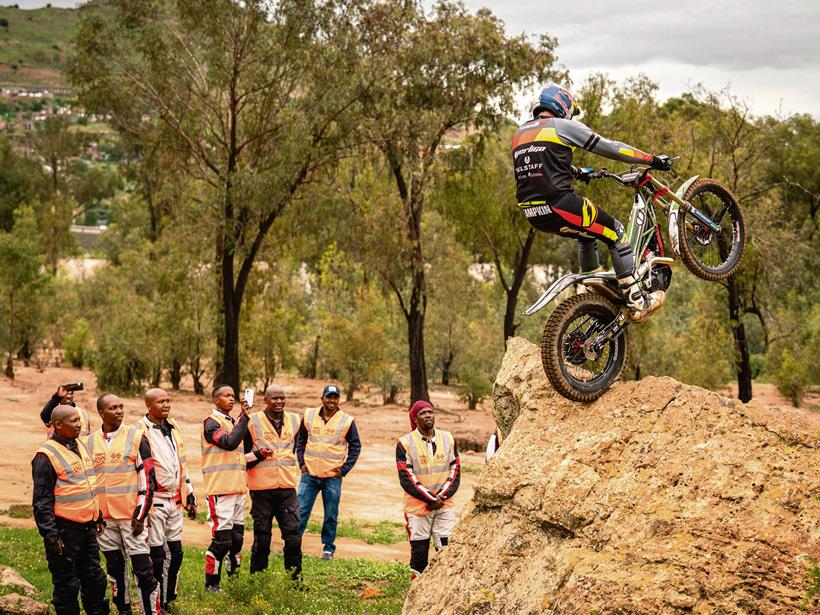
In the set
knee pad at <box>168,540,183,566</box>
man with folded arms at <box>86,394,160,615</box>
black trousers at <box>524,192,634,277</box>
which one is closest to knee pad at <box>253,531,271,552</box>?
knee pad at <box>168,540,183,566</box>

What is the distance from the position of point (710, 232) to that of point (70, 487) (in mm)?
5830

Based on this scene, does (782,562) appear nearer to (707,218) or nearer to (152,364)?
(707,218)

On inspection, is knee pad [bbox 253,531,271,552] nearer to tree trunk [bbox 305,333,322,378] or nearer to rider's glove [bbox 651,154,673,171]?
rider's glove [bbox 651,154,673,171]

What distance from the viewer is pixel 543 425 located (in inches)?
294

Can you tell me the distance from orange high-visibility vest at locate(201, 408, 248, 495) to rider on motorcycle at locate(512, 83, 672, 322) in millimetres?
4299

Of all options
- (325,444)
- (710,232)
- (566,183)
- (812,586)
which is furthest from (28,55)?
(812,586)

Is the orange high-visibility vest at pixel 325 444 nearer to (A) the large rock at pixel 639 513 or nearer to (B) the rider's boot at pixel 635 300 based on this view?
(A) the large rock at pixel 639 513

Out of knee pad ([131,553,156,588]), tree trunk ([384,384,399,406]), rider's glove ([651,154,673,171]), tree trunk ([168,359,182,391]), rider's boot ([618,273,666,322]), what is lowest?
tree trunk ([384,384,399,406])

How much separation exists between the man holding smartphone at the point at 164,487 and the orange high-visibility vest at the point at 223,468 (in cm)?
55

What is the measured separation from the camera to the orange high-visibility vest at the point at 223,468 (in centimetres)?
1002

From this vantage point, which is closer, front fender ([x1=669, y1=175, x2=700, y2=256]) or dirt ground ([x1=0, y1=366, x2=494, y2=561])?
front fender ([x1=669, y1=175, x2=700, y2=256])

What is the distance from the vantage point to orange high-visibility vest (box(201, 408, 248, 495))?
32.9 feet

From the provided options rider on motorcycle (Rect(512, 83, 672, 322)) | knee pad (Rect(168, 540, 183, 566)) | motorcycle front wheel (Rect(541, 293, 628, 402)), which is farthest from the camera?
knee pad (Rect(168, 540, 183, 566))

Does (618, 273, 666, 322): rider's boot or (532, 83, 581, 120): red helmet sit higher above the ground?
(532, 83, 581, 120): red helmet
